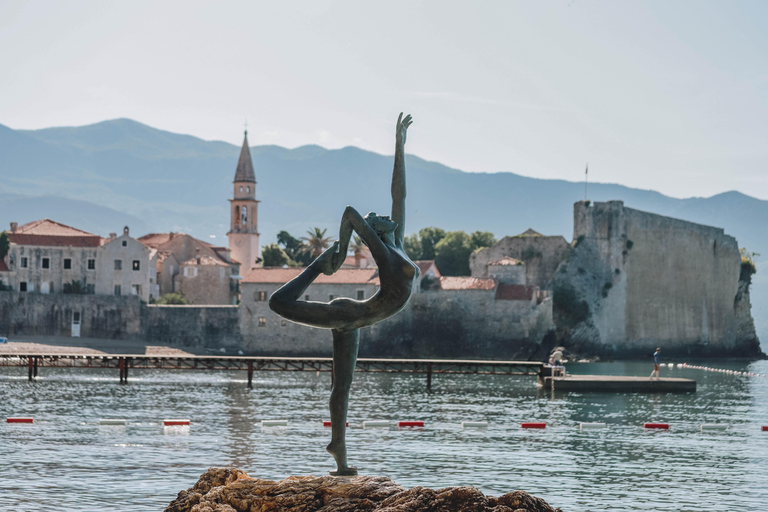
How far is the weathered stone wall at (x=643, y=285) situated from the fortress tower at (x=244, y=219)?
37.6 m

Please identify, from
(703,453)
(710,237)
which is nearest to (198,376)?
(703,453)

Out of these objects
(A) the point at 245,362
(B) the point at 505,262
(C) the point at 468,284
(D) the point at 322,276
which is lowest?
(A) the point at 245,362

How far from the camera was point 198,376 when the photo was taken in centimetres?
5759

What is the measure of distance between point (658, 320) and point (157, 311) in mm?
43697

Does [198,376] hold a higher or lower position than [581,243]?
lower

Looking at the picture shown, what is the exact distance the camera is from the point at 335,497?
433 inches

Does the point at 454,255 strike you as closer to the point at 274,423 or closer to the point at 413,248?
the point at 413,248

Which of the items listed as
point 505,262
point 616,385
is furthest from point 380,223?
point 505,262

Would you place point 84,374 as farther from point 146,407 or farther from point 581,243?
point 581,243

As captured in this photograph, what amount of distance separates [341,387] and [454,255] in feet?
283

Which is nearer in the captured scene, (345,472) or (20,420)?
(345,472)

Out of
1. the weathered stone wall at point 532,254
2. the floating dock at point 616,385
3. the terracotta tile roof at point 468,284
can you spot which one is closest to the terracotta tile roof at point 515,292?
the terracotta tile roof at point 468,284

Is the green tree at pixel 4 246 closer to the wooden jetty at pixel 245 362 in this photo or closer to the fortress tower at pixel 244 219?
the wooden jetty at pixel 245 362

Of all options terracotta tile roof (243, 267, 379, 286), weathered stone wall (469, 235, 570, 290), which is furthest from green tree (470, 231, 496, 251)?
terracotta tile roof (243, 267, 379, 286)
